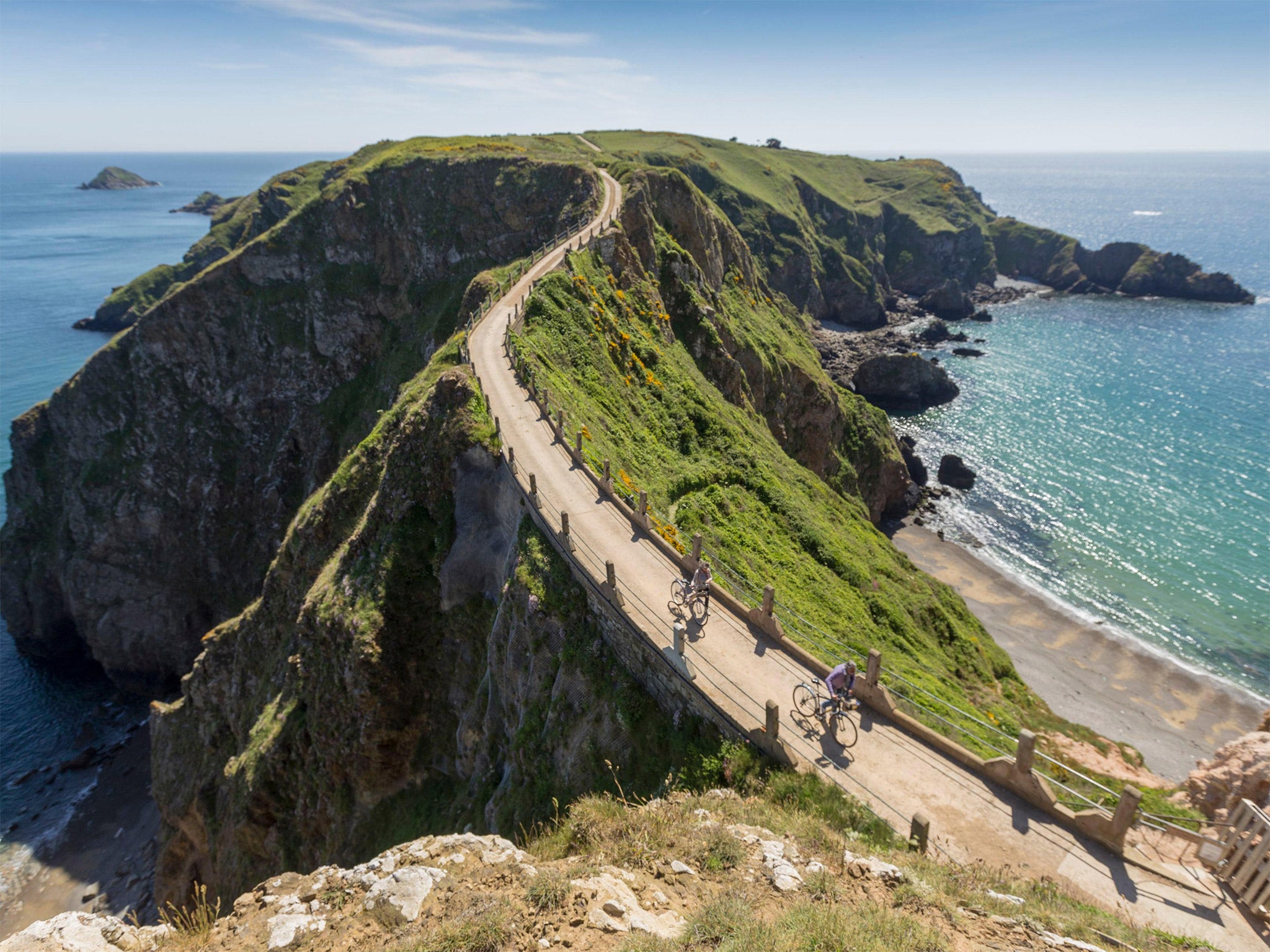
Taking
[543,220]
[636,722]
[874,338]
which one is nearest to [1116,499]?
[874,338]

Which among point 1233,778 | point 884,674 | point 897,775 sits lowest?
point 1233,778

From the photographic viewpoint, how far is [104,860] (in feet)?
153

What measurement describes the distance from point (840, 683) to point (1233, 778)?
12215mm

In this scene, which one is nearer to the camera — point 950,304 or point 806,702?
point 806,702

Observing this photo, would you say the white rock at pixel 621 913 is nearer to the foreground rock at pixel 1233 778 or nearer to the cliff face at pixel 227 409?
the foreground rock at pixel 1233 778

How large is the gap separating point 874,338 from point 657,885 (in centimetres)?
12425

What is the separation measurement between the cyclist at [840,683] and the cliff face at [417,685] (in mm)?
4007

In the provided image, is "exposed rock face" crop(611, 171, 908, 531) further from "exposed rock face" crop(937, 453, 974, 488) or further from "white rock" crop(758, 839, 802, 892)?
"white rock" crop(758, 839, 802, 892)

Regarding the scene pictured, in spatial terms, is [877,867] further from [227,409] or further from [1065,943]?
[227,409]

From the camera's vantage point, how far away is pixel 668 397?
4291 centimetres

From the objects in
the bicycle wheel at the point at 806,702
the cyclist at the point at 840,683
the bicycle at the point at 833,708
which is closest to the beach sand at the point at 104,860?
the bicycle wheel at the point at 806,702

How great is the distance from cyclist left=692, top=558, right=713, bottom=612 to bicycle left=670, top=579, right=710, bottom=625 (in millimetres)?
21

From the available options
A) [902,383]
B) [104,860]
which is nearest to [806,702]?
[104,860]

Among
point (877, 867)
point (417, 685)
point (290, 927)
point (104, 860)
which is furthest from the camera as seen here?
point (104, 860)
